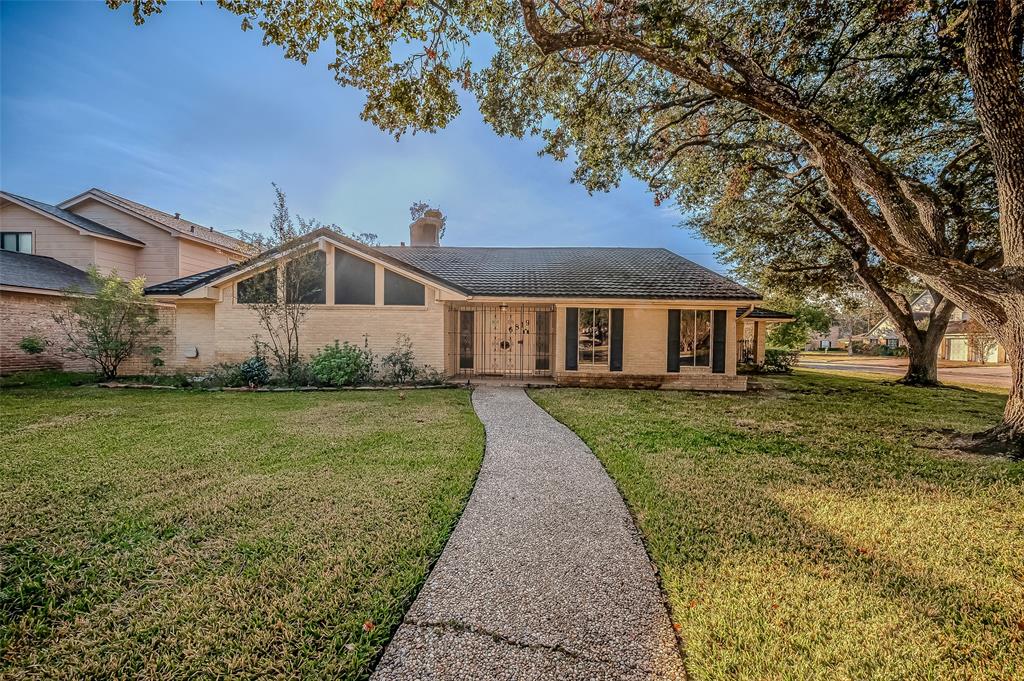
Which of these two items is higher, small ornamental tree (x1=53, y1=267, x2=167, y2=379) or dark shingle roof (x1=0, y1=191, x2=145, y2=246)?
dark shingle roof (x1=0, y1=191, x2=145, y2=246)

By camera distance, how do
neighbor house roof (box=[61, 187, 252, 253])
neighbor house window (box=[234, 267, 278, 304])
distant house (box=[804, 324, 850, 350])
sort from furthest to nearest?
1. distant house (box=[804, 324, 850, 350])
2. neighbor house roof (box=[61, 187, 252, 253])
3. neighbor house window (box=[234, 267, 278, 304])

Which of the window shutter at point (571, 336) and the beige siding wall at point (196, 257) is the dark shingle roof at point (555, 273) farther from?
the beige siding wall at point (196, 257)

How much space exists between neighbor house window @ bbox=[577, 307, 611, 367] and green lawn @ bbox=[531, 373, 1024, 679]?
563 cm

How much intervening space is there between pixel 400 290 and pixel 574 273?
21.1 feet

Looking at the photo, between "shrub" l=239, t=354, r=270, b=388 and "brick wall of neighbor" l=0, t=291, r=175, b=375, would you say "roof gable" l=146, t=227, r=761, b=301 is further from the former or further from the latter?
"shrub" l=239, t=354, r=270, b=388

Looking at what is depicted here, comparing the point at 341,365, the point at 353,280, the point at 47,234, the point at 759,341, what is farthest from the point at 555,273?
the point at 47,234

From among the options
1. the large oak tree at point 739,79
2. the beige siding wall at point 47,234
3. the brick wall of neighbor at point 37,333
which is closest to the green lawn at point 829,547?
the large oak tree at point 739,79

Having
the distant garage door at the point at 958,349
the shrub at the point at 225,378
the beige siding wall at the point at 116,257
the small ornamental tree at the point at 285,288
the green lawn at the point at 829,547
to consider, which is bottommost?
the green lawn at the point at 829,547

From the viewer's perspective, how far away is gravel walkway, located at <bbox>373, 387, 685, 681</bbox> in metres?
2.06

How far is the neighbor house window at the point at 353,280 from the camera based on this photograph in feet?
41.0

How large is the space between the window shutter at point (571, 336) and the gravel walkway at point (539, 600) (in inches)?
331

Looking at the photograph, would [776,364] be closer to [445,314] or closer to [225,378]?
A: [445,314]

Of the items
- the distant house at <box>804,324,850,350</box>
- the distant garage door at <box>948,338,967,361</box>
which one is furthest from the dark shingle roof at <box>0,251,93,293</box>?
the distant house at <box>804,324,850,350</box>

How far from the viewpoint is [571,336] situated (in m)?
12.8
